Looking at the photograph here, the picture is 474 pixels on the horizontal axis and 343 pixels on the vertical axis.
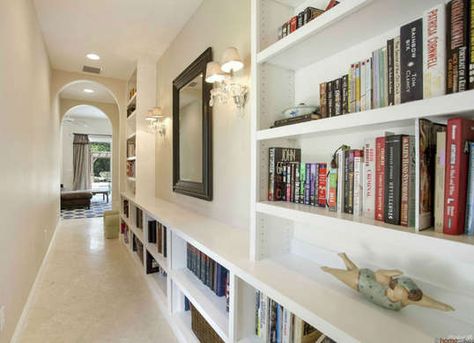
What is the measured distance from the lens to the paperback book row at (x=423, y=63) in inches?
25.4

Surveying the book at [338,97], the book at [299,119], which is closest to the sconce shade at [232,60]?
the book at [299,119]

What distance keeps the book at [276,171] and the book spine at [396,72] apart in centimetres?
55

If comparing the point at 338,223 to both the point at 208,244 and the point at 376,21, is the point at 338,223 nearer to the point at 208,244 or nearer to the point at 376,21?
the point at 376,21

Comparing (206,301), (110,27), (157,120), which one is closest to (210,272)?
(206,301)

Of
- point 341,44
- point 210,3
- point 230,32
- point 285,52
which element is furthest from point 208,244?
point 210,3

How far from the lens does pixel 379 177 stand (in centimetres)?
83

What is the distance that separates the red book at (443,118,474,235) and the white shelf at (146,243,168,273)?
1.94 metres

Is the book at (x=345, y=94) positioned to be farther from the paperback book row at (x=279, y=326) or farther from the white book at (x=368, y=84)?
the paperback book row at (x=279, y=326)

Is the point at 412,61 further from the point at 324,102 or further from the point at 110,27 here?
the point at 110,27

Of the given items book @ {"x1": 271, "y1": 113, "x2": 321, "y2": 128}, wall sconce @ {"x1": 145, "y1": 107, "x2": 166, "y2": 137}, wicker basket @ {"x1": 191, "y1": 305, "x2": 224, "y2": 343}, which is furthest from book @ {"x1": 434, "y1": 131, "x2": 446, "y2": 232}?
wall sconce @ {"x1": 145, "y1": 107, "x2": 166, "y2": 137}

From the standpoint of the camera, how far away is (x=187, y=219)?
217 cm

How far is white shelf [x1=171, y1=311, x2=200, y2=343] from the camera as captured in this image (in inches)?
69.0

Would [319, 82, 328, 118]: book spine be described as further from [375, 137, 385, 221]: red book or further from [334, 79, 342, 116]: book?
[375, 137, 385, 221]: red book

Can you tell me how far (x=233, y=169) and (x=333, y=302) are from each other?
1178 mm
